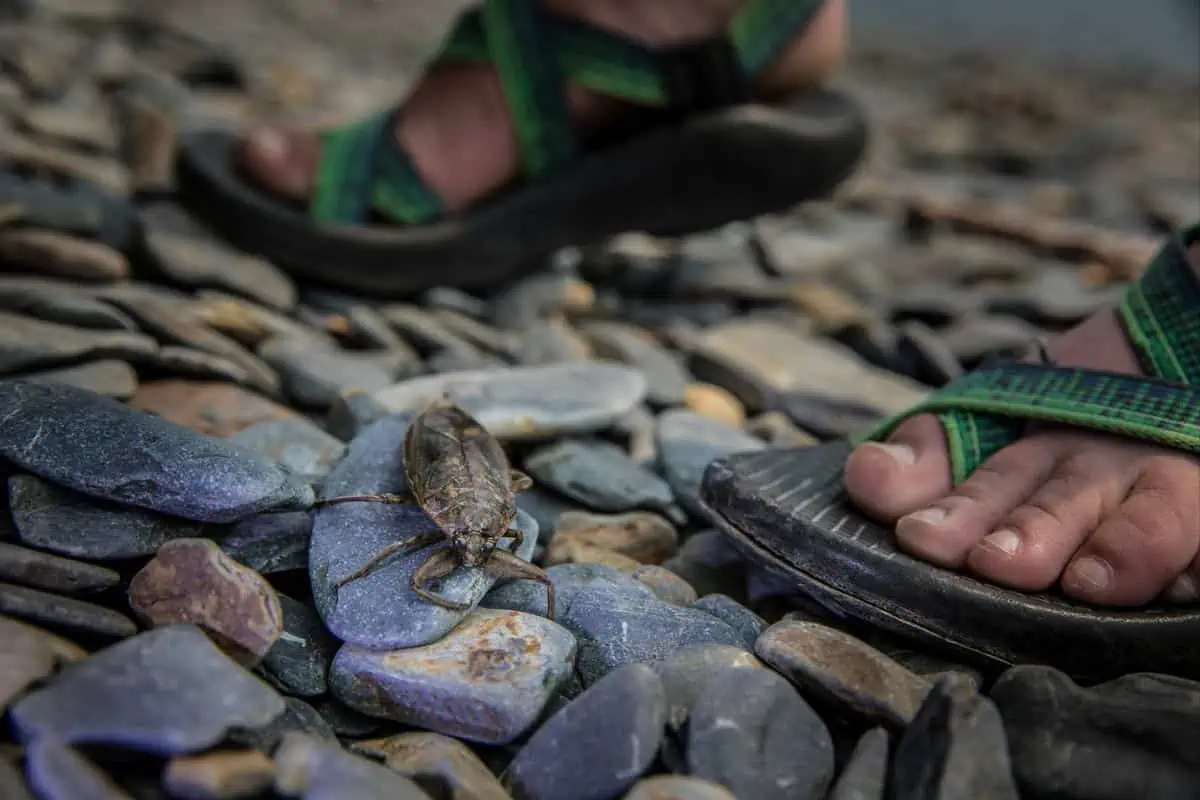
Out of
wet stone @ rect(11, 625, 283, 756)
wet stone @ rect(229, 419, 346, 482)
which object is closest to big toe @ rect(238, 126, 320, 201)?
wet stone @ rect(229, 419, 346, 482)

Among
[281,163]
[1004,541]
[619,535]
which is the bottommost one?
[619,535]

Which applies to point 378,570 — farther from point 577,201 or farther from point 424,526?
point 577,201

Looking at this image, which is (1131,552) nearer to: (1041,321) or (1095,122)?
(1041,321)

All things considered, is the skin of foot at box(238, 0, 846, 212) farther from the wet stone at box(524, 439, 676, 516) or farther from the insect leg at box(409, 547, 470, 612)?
the insect leg at box(409, 547, 470, 612)

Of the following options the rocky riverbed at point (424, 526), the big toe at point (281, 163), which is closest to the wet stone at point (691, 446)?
the rocky riverbed at point (424, 526)

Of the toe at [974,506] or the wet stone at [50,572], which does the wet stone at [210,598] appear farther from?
the toe at [974,506]

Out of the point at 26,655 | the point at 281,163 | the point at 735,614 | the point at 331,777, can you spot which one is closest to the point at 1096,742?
the point at 735,614
